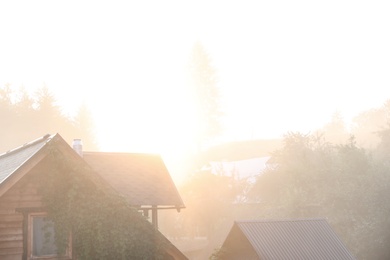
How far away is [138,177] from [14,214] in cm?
708

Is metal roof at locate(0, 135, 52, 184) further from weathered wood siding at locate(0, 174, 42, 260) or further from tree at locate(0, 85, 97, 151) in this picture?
tree at locate(0, 85, 97, 151)

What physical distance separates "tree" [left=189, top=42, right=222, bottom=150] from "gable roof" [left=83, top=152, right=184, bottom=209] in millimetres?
49399

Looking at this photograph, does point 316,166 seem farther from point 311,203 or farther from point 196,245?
point 196,245

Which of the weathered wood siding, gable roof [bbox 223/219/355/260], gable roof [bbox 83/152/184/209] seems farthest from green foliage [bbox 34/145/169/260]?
gable roof [bbox 223/219/355/260]

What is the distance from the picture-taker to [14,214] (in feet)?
61.1

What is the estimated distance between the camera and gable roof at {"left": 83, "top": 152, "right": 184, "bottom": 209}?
76.1 ft

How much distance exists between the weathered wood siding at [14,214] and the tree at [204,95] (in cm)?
5642

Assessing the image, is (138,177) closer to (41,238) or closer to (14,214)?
(41,238)

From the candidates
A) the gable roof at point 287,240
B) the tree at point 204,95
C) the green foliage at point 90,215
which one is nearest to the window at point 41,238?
the green foliage at point 90,215

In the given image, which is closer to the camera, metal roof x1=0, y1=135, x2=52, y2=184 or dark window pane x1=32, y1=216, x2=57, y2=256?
dark window pane x1=32, y1=216, x2=57, y2=256

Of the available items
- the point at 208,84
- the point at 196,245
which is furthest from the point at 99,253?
the point at 208,84

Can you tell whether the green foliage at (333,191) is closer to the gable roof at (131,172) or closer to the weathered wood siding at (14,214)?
the gable roof at (131,172)

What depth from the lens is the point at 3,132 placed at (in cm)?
7050

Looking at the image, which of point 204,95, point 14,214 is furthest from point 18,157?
point 204,95
